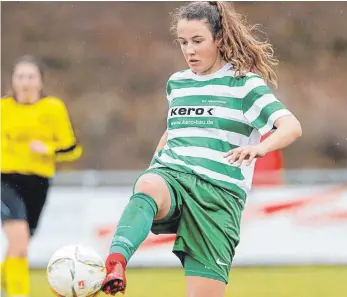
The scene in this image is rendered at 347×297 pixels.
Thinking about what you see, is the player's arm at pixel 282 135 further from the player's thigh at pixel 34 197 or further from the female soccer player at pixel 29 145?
the player's thigh at pixel 34 197

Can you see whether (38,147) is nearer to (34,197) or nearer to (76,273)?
(34,197)

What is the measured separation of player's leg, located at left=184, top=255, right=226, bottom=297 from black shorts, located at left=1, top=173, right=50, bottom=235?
3.16 m

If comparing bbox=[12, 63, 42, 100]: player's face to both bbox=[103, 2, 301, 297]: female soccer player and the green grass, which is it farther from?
bbox=[103, 2, 301, 297]: female soccer player

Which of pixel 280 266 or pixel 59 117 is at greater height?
pixel 59 117

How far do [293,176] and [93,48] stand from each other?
830 centimetres

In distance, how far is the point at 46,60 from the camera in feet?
60.4

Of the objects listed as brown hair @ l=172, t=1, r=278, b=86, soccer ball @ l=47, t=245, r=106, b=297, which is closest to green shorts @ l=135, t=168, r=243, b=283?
soccer ball @ l=47, t=245, r=106, b=297

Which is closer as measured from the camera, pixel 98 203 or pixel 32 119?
pixel 32 119

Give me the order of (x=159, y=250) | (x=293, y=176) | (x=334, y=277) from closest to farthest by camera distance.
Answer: (x=334, y=277) → (x=159, y=250) → (x=293, y=176)

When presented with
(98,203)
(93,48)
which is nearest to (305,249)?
(98,203)

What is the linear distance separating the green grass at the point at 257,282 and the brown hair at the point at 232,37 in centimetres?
365

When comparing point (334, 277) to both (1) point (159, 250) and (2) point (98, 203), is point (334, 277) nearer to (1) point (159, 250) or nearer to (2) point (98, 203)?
(1) point (159, 250)

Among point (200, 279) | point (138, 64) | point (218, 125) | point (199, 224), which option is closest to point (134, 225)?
point (199, 224)

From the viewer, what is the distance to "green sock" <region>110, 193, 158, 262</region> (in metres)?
3.85
